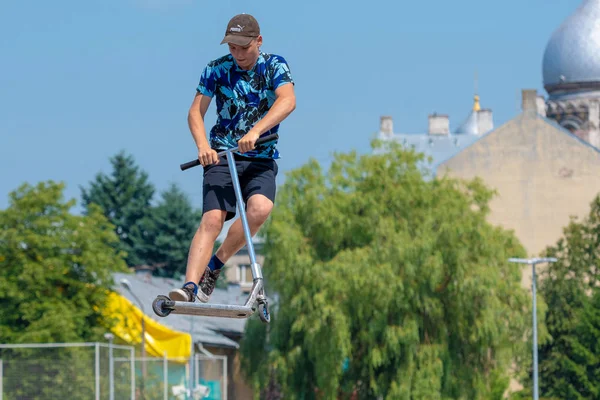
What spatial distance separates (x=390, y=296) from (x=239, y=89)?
44.1 meters

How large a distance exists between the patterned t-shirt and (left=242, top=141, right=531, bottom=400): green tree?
42.9 meters

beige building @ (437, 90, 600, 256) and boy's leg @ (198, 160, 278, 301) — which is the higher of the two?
beige building @ (437, 90, 600, 256)

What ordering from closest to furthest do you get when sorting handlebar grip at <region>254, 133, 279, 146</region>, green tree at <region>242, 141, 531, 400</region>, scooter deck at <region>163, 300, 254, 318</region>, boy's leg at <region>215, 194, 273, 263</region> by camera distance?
scooter deck at <region>163, 300, 254, 318</region>, handlebar grip at <region>254, 133, 279, 146</region>, boy's leg at <region>215, 194, 273, 263</region>, green tree at <region>242, 141, 531, 400</region>

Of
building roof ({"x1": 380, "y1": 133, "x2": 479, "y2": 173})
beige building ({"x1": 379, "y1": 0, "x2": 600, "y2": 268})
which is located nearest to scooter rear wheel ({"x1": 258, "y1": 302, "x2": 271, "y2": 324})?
beige building ({"x1": 379, "y1": 0, "x2": 600, "y2": 268})

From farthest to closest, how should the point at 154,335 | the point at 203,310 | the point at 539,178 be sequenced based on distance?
the point at 539,178 → the point at 154,335 → the point at 203,310

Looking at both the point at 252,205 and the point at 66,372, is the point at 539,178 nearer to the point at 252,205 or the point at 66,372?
the point at 66,372

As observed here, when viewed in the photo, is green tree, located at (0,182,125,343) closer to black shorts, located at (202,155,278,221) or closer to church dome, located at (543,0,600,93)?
black shorts, located at (202,155,278,221)

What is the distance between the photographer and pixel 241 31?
12414mm

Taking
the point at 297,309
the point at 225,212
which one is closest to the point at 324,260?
the point at 297,309

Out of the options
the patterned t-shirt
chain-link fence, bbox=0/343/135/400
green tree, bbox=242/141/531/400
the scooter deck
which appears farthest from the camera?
green tree, bbox=242/141/531/400

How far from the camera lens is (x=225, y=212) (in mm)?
12984

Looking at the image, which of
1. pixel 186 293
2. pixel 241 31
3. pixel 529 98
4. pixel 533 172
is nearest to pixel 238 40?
pixel 241 31

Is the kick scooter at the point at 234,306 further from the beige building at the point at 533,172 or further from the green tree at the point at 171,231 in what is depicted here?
the green tree at the point at 171,231

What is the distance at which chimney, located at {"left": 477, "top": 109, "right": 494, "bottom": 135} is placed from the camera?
14462 centimetres
